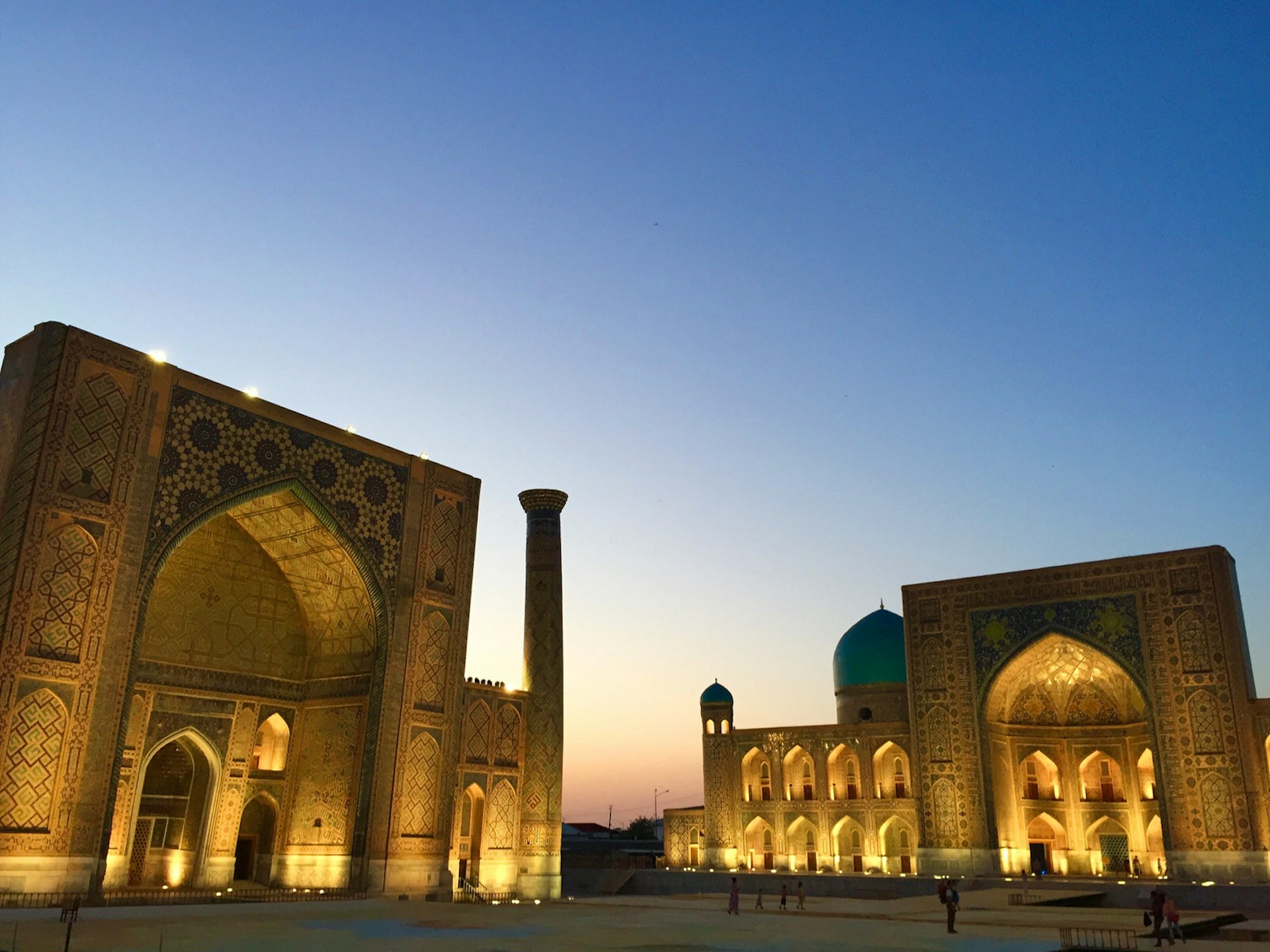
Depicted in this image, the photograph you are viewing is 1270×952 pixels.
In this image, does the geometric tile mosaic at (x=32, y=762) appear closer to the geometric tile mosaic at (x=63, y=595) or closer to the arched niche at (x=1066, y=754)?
the geometric tile mosaic at (x=63, y=595)

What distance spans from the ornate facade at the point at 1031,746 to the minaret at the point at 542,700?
8048 mm

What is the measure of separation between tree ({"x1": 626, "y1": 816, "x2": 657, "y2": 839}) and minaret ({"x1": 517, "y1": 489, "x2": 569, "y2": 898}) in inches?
1597

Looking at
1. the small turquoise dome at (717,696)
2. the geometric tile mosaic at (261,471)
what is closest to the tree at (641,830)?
the small turquoise dome at (717,696)

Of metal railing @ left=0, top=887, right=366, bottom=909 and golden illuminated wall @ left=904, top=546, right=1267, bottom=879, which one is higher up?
golden illuminated wall @ left=904, top=546, right=1267, bottom=879

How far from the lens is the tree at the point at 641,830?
197 ft

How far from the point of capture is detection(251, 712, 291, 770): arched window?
1675cm

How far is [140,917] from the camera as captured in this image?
11.2 m

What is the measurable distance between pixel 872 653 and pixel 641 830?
3797 cm

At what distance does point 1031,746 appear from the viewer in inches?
932

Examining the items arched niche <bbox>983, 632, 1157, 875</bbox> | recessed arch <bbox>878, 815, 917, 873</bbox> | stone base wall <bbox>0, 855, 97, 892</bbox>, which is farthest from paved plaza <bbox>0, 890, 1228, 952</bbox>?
recessed arch <bbox>878, 815, 917, 873</bbox>

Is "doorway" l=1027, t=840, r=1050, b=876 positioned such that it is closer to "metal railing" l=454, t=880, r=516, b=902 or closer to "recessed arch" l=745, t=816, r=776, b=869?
"recessed arch" l=745, t=816, r=776, b=869

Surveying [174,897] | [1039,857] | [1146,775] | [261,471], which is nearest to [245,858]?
[174,897]

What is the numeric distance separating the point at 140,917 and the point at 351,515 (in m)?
6.40

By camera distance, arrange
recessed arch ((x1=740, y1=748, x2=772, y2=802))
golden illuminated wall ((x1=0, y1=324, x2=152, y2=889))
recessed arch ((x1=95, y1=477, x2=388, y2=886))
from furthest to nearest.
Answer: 1. recessed arch ((x1=740, y1=748, x2=772, y2=802))
2. recessed arch ((x1=95, y1=477, x2=388, y2=886))
3. golden illuminated wall ((x1=0, y1=324, x2=152, y2=889))
